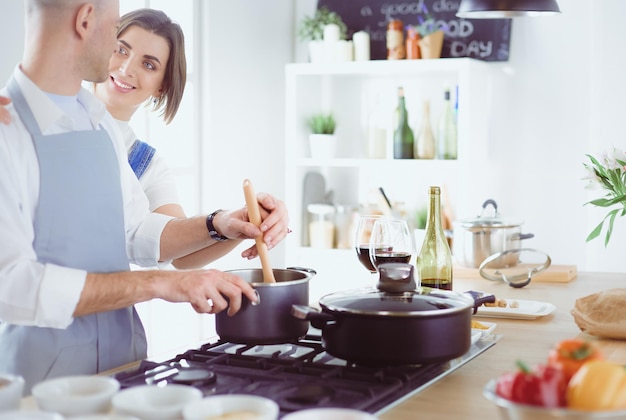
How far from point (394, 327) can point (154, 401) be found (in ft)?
1.60

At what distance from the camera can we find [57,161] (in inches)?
78.5

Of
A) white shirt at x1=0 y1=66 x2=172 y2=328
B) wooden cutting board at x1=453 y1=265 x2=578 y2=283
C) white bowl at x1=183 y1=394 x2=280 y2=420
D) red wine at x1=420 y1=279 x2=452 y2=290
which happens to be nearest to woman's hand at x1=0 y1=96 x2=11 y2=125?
white shirt at x1=0 y1=66 x2=172 y2=328

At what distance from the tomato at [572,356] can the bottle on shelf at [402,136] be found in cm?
380

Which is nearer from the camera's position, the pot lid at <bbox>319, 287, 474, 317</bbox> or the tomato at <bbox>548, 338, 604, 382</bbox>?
the tomato at <bbox>548, 338, 604, 382</bbox>

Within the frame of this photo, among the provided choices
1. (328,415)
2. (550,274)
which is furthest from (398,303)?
(550,274)

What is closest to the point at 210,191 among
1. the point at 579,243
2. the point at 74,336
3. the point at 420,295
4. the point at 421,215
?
the point at 421,215

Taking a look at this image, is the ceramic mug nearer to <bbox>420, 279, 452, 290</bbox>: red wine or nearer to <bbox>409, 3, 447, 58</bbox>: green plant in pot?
<bbox>420, 279, 452, 290</bbox>: red wine

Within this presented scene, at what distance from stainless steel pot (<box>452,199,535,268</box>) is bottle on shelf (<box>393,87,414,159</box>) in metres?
1.61

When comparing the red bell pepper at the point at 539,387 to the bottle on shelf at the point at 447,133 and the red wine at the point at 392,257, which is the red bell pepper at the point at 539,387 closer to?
the red wine at the point at 392,257

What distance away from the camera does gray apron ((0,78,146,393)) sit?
1976 millimetres

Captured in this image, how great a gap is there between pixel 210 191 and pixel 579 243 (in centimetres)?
203

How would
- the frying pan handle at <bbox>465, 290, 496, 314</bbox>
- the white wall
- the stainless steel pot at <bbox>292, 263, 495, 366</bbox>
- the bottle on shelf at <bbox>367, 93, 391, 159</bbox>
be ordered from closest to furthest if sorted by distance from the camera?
the stainless steel pot at <bbox>292, 263, 495, 366</bbox>
the frying pan handle at <bbox>465, 290, 496, 314</bbox>
the white wall
the bottle on shelf at <bbox>367, 93, 391, 159</bbox>

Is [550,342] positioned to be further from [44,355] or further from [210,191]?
[210,191]

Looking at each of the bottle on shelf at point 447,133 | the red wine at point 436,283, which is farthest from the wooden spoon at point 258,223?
the bottle on shelf at point 447,133
